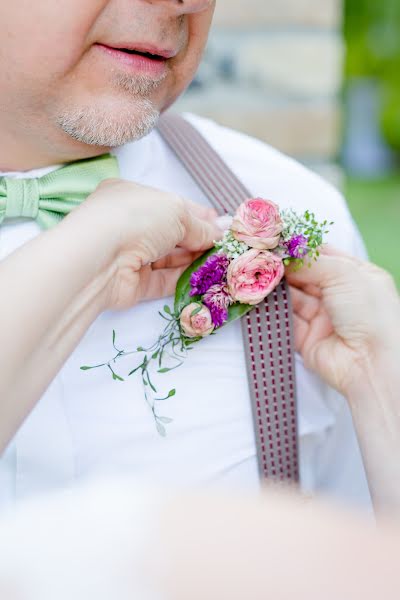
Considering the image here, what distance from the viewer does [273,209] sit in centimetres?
151

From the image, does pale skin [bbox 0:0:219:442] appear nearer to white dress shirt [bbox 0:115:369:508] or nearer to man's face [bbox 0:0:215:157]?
man's face [bbox 0:0:215:157]

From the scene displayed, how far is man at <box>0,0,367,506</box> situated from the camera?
1496 mm

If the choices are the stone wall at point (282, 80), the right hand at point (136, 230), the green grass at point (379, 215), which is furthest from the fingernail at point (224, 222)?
the green grass at point (379, 215)

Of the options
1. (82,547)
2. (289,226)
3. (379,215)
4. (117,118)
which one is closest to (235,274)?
(289,226)

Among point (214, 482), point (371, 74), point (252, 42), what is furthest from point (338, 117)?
point (371, 74)

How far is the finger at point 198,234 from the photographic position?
5.02 feet

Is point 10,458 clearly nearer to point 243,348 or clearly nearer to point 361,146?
point 243,348

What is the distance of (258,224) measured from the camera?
149 cm

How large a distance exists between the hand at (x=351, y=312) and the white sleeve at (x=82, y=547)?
1.06m

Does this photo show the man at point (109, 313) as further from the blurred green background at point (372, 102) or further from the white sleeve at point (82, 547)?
Answer: the blurred green background at point (372, 102)

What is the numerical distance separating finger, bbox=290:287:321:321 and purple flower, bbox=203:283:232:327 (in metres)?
0.24

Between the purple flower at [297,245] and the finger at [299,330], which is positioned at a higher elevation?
the purple flower at [297,245]

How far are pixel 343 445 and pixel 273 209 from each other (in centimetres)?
65

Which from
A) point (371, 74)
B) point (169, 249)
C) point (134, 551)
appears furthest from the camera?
point (371, 74)
